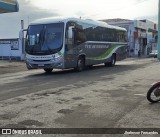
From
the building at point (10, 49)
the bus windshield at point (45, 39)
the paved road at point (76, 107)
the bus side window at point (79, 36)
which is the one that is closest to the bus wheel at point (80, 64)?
the bus side window at point (79, 36)

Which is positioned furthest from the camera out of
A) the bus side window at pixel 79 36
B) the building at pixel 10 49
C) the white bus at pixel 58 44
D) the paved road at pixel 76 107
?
the building at pixel 10 49

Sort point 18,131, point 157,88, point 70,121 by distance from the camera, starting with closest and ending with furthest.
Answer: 1. point 18,131
2. point 70,121
3. point 157,88

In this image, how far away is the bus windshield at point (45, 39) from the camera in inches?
743

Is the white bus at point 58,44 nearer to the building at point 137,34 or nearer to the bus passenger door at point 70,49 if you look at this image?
the bus passenger door at point 70,49

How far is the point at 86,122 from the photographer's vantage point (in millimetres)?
7121

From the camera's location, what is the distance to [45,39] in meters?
19.0

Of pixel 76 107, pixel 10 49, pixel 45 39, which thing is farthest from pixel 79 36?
pixel 10 49

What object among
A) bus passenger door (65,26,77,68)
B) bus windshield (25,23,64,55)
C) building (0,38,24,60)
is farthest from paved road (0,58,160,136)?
building (0,38,24,60)

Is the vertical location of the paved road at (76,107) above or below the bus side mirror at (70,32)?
below

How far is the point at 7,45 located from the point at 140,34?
117 feet

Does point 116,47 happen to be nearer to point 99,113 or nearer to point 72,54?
point 72,54

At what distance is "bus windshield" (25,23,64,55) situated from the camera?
18.9 meters

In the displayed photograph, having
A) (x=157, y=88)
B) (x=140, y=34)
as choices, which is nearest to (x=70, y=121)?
(x=157, y=88)

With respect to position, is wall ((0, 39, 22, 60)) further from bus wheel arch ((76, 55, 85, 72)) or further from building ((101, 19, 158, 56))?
building ((101, 19, 158, 56))
